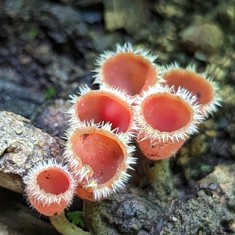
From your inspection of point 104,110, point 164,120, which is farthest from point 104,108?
point 164,120

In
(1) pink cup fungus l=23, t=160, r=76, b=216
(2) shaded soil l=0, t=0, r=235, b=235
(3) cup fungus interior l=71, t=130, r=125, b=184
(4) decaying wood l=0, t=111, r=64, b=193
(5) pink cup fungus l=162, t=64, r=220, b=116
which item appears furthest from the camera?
(2) shaded soil l=0, t=0, r=235, b=235

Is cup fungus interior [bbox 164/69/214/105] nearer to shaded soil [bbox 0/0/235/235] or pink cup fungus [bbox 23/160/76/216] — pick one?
shaded soil [bbox 0/0/235/235]

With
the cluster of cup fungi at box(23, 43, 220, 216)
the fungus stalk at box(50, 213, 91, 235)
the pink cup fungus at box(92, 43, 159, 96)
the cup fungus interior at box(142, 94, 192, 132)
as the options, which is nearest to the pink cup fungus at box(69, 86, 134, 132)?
the cluster of cup fungi at box(23, 43, 220, 216)

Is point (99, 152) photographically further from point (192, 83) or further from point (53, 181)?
point (192, 83)

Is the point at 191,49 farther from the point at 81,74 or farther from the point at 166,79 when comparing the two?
the point at 81,74

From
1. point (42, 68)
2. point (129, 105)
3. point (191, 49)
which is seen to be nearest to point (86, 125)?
point (129, 105)

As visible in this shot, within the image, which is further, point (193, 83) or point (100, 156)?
point (193, 83)
